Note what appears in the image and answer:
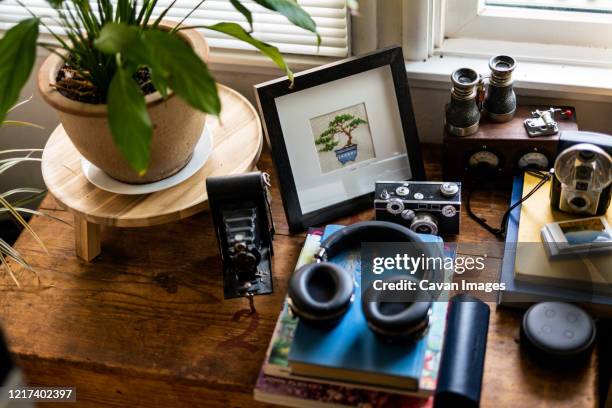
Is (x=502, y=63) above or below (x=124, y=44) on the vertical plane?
below

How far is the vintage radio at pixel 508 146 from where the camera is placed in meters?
1.35

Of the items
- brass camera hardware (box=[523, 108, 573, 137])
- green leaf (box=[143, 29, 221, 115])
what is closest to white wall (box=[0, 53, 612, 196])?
brass camera hardware (box=[523, 108, 573, 137])

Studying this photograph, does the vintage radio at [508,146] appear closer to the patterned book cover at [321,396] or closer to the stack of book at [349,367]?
the stack of book at [349,367]

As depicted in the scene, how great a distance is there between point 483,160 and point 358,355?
1.54 feet

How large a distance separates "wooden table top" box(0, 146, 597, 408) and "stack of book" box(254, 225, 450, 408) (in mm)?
65

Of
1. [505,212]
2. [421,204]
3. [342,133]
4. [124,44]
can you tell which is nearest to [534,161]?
[505,212]

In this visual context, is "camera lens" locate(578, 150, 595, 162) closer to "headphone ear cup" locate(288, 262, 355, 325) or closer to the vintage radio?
the vintage radio

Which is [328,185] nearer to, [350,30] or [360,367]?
[350,30]

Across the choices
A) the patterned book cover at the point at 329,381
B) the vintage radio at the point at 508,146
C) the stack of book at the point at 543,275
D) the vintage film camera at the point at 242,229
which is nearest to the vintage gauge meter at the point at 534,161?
the vintage radio at the point at 508,146

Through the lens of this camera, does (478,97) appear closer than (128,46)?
No

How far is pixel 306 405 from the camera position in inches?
44.8

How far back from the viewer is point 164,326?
128 cm

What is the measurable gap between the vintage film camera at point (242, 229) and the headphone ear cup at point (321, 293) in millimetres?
117

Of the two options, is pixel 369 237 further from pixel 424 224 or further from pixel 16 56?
pixel 16 56
